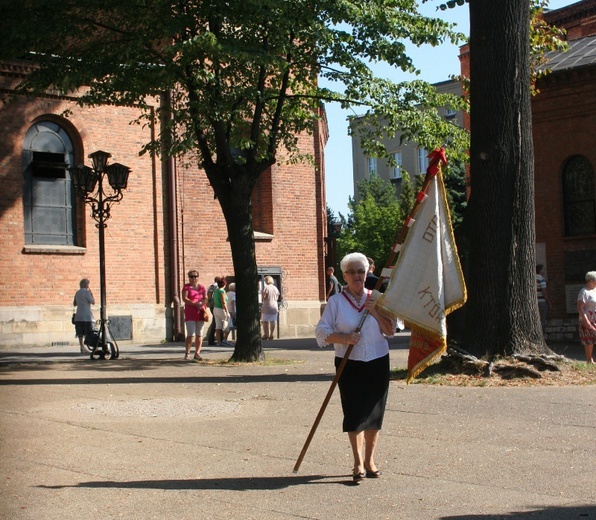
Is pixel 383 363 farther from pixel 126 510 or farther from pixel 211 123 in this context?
pixel 211 123

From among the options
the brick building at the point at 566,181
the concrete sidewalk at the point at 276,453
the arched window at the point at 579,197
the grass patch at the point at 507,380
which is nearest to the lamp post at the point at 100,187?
the concrete sidewalk at the point at 276,453

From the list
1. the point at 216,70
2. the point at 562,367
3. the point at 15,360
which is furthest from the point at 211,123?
the point at 562,367

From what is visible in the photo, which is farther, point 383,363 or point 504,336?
point 504,336

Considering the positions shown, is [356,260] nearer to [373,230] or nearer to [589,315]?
[589,315]

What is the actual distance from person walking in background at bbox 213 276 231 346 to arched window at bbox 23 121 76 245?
4.15m

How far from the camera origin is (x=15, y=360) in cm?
1977

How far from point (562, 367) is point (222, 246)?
15221 mm

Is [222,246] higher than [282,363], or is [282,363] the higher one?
[222,246]

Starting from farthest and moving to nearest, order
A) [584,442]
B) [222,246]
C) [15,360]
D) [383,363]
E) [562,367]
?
[222,246], [15,360], [562,367], [584,442], [383,363]

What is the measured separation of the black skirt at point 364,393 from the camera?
7146 mm

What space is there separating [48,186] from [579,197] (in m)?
13.3

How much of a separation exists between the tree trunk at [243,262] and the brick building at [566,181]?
9086mm

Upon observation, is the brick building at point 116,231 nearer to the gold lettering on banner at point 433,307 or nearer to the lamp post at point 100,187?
the lamp post at point 100,187

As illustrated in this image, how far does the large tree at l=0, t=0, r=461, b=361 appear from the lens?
53.7ft
